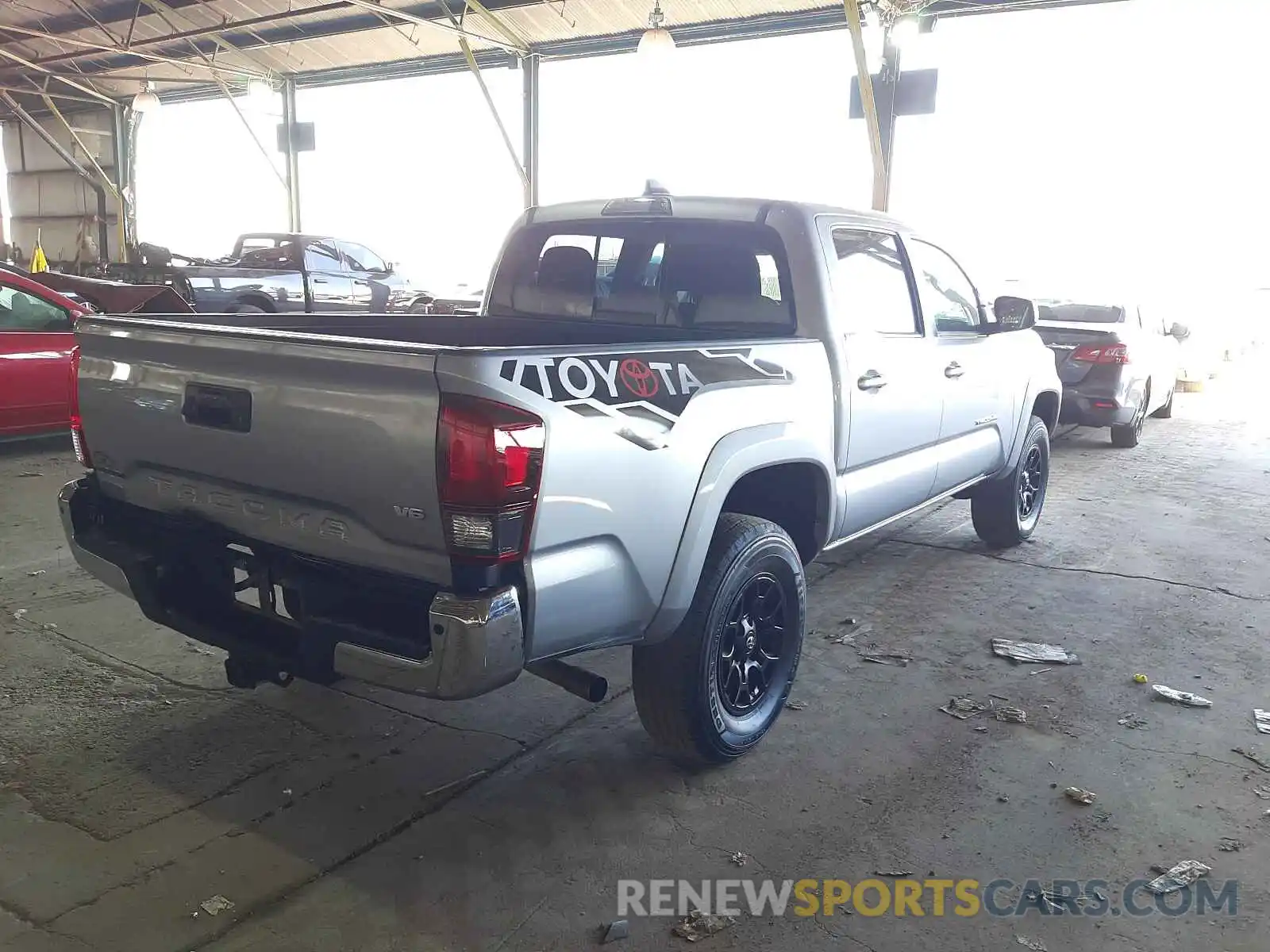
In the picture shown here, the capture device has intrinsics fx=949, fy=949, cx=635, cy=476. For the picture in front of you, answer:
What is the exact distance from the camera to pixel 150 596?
2867mm

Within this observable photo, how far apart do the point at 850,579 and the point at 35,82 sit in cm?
2735

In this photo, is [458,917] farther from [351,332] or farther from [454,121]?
[454,121]

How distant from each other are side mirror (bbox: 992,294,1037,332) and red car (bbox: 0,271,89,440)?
6425mm

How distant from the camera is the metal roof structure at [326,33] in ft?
45.8

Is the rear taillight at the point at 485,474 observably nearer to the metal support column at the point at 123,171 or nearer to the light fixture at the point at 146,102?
the light fixture at the point at 146,102

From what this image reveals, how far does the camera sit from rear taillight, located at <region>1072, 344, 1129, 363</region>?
336 inches

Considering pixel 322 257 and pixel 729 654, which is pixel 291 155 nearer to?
pixel 322 257

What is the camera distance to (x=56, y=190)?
26203mm

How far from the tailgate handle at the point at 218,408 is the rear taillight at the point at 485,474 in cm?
68

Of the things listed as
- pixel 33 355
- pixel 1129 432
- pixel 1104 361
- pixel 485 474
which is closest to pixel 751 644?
pixel 485 474

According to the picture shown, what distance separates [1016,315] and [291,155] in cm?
1905

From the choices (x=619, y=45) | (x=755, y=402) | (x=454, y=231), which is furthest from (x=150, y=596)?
(x=454, y=231)

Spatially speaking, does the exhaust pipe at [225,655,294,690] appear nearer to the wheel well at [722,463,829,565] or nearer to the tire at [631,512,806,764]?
the tire at [631,512,806,764]

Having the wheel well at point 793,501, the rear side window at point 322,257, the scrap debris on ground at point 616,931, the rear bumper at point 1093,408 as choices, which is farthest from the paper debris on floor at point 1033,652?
the rear side window at point 322,257
